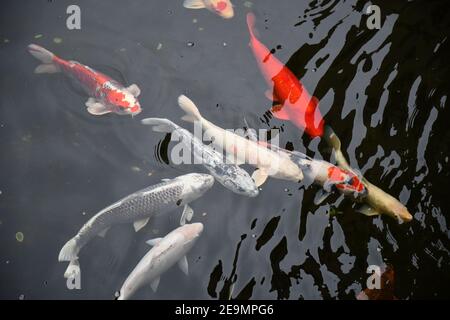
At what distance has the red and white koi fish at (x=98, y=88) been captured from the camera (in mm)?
4262

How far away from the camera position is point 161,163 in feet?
14.1

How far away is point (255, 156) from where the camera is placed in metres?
4.12

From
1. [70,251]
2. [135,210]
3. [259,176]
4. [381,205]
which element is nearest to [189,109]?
[259,176]

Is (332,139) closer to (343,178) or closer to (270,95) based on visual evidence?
(343,178)

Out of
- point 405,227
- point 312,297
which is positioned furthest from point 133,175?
point 405,227

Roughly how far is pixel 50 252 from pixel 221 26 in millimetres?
2370

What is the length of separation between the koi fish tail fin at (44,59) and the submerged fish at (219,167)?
109 centimetres

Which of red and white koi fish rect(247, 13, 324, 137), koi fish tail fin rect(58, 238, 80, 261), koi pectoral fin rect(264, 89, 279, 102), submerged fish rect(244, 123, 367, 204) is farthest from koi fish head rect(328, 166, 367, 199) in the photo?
koi fish tail fin rect(58, 238, 80, 261)

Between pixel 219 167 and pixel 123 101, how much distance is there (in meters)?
0.93

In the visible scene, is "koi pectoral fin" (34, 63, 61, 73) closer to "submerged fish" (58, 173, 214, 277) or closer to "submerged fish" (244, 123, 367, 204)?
"submerged fish" (58, 173, 214, 277)

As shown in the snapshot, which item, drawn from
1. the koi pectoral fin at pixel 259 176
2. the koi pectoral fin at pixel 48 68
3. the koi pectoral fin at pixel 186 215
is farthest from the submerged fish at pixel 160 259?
the koi pectoral fin at pixel 48 68

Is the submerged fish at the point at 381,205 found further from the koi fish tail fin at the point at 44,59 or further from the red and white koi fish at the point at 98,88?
the koi fish tail fin at the point at 44,59

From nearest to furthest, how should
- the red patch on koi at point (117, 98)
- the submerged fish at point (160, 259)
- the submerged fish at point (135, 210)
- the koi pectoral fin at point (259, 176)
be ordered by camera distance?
the submerged fish at point (160, 259) → the submerged fish at point (135, 210) → the koi pectoral fin at point (259, 176) → the red patch on koi at point (117, 98)
